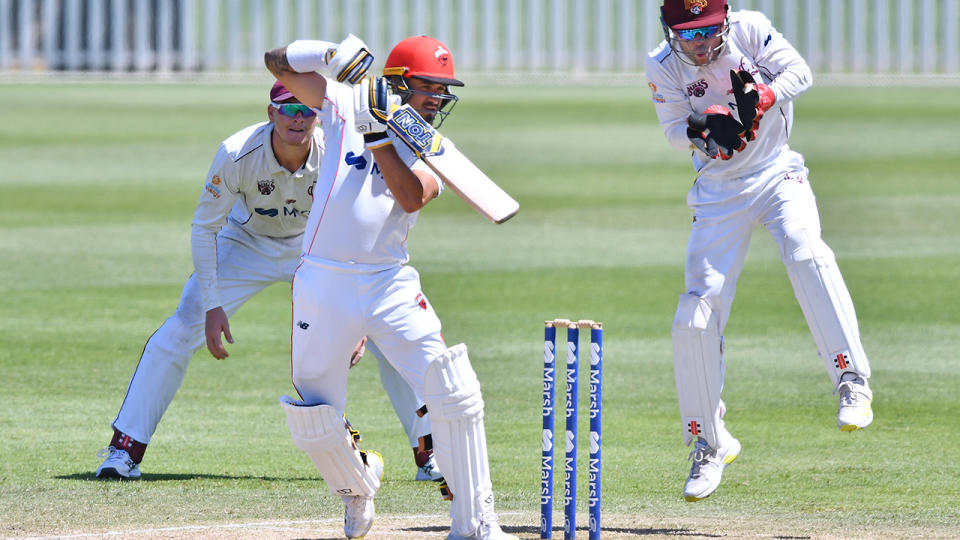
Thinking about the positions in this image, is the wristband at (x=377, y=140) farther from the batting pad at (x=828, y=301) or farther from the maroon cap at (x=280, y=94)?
the batting pad at (x=828, y=301)

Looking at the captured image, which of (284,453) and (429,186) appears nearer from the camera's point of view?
(429,186)

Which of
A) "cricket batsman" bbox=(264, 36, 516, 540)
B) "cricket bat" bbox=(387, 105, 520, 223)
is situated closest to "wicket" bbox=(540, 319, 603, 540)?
"cricket batsman" bbox=(264, 36, 516, 540)

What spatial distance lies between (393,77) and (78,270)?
8.40 m

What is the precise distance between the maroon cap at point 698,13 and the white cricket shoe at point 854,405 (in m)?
1.57

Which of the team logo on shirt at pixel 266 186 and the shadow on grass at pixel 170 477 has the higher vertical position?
the team logo on shirt at pixel 266 186

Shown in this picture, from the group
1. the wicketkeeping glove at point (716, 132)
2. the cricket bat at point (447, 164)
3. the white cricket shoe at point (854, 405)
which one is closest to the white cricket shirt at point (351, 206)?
the cricket bat at point (447, 164)

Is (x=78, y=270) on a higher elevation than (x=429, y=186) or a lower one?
lower

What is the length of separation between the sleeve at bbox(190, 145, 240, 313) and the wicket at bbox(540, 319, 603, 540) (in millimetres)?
2077

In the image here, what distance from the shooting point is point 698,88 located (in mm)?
6359

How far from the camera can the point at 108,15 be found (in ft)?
141

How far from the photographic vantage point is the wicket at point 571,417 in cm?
525

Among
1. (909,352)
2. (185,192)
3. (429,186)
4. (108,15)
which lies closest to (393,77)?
(429,186)

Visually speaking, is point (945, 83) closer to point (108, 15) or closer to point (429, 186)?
point (108, 15)

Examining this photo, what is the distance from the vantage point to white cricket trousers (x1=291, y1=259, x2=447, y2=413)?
208 inches
